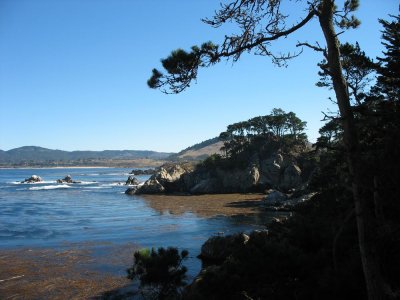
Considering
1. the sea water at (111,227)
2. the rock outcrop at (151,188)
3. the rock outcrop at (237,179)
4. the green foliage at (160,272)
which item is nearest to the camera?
the green foliage at (160,272)

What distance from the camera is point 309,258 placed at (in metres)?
12.9

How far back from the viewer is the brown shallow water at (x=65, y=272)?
1944 centimetres

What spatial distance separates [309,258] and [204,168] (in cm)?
7423

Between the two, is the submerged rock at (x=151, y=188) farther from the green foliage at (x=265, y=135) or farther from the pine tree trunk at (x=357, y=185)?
the pine tree trunk at (x=357, y=185)

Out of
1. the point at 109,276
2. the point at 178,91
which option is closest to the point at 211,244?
the point at 109,276

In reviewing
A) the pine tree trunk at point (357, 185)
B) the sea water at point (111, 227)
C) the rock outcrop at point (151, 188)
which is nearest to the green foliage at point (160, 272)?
the sea water at point (111, 227)

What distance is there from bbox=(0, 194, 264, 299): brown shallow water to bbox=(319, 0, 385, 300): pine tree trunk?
1482 centimetres

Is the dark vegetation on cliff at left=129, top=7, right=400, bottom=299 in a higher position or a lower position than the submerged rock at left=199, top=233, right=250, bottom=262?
higher

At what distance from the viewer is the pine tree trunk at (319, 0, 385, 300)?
7.50 m

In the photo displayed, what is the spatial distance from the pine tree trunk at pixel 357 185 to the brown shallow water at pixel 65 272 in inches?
584

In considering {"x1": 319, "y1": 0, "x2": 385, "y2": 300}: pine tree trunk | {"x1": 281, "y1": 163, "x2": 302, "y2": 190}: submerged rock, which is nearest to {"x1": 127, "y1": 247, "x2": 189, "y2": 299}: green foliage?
{"x1": 319, "y1": 0, "x2": 385, "y2": 300}: pine tree trunk

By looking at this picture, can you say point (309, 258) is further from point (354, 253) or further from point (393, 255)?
point (393, 255)

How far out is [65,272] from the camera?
75.3 ft

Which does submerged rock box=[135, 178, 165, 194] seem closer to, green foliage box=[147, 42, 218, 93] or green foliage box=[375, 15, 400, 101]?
green foliage box=[375, 15, 400, 101]
